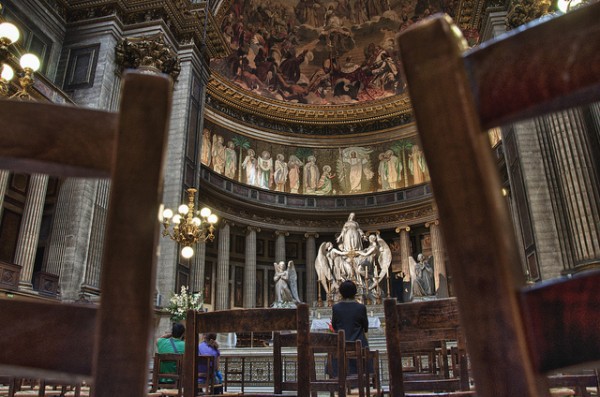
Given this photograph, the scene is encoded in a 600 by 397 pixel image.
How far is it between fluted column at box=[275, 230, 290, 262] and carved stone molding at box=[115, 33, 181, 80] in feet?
33.9

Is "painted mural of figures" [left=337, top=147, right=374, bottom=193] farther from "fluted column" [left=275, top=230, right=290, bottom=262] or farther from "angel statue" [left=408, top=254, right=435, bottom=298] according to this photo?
"angel statue" [left=408, top=254, right=435, bottom=298]

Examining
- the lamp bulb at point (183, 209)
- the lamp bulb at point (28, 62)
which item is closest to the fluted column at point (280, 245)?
the lamp bulb at point (183, 209)

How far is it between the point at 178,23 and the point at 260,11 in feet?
26.9

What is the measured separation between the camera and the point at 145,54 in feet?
37.5

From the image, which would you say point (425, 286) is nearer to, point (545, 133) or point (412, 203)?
A: point (412, 203)

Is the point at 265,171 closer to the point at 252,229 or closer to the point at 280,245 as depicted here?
the point at 252,229

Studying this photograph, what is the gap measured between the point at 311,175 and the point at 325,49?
581 cm

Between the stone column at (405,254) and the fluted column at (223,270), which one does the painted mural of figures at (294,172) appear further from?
the stone column at (405,254)

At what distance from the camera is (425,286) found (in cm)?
1745

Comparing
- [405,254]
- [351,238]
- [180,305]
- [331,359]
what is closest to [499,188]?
[331,359]

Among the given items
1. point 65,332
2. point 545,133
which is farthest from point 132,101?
point 545,133

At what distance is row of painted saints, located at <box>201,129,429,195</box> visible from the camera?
20.4 m

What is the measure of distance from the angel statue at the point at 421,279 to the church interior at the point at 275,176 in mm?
54

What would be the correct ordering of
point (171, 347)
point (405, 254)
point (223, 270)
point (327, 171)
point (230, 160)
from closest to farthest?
point (171, 347)
point (223, 270)
point (230, 160)
point (405, 254)
point (327, 171)
